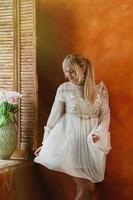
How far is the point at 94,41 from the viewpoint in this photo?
265cm

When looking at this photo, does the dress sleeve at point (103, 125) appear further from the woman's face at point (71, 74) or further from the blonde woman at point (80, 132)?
the woman's face at point (71, 74)

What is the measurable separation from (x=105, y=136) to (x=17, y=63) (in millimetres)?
760

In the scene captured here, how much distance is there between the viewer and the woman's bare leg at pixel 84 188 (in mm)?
2537

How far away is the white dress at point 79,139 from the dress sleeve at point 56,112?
0.07 ft

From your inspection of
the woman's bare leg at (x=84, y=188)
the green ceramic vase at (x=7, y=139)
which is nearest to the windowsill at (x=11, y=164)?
the green ceramic vase at (x=7, y=139)

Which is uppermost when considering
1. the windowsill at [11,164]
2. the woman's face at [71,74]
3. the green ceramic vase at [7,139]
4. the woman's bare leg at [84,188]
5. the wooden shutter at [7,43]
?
the wooden shutter at [7,43]

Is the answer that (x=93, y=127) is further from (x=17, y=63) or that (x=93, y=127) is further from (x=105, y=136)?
(x=17, y=63)

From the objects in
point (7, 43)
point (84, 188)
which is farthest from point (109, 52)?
point (84, 188)

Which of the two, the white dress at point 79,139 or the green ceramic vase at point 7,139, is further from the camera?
the green ceramic vase at point 7,139

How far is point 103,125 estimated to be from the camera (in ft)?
8.18

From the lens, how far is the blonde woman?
2482 mm

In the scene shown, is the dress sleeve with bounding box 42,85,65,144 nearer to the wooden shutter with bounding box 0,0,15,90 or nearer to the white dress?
the white dress

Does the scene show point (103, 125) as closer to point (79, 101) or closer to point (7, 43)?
point (79, 101)

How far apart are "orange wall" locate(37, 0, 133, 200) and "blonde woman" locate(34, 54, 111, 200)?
0.34ft
